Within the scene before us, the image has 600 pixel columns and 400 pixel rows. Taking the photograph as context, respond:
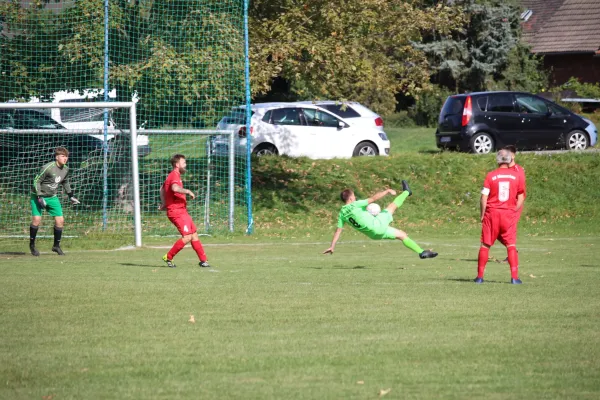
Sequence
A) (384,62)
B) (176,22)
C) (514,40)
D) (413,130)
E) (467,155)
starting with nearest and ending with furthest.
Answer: (176,22) → (384,62) → (467,155) → (413,130) → (514,40)

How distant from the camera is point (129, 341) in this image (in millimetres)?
7766

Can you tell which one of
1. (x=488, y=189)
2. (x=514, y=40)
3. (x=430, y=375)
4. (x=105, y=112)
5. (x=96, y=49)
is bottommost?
(x=430, y=375)

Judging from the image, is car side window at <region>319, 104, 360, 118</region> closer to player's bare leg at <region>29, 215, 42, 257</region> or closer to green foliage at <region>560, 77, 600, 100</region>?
player's bare leg at <region>29, 215, 42, 257</region>

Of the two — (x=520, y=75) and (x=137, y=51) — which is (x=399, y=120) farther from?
(x=137, y=51)

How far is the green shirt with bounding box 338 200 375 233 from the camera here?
1316 cm

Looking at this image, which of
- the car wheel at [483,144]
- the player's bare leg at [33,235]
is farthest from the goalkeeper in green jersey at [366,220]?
the car wheel at [483,144]

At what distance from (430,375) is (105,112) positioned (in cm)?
1490

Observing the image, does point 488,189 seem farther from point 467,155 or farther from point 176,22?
point 467,155

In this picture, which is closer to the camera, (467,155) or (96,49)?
(96,49)

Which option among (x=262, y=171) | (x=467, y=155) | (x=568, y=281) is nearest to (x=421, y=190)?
(x=467, y=155)

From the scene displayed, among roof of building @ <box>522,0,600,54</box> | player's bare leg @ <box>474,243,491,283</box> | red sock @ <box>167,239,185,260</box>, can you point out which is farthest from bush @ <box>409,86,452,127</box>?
player's bare leg @ <box>474,243,491,283</box>

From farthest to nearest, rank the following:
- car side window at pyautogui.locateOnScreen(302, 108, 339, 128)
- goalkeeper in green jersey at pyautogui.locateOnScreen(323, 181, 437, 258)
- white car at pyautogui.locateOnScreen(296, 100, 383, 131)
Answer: white car at pyautogui.locateOnScreen(296, 100, 383, 131) < car side window at pyautogui.locateOnScreen(302, 108, 339, 128) < goalkeeper in green jersey at pyautogui.locateOnScreen(323, 181, 437, 258)

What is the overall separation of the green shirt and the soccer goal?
7015 mm

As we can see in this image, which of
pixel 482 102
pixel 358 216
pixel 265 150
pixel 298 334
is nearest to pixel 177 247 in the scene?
pixel 358 216
